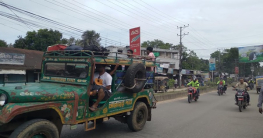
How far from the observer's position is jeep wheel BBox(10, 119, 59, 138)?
3.11 meters

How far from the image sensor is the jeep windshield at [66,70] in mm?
4539

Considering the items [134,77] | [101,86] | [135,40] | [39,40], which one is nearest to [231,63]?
[39,40]

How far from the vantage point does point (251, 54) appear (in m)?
40.7

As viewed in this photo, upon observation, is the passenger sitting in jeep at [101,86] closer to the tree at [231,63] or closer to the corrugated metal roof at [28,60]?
the corrugated metal roof at [28,60]

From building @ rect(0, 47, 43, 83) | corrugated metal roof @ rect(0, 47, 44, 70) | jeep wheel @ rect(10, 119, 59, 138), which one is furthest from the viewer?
corrugated metal roof @ rect(0, 47, 44, 70)

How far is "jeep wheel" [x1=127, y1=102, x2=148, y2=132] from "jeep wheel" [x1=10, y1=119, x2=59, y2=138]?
8.34 ft

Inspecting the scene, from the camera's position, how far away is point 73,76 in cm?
466

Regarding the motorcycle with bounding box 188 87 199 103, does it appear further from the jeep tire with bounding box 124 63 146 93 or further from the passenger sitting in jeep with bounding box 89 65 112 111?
the passenger sitting in jeep with bounding box 89 65 112 111

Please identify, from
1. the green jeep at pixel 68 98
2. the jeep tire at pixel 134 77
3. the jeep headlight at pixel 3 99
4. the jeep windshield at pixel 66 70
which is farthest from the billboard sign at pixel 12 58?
the jeep headlight at pixel 3 99

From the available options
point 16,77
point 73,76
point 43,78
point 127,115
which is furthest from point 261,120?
point 16,77

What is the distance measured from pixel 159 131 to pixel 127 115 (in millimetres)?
1060

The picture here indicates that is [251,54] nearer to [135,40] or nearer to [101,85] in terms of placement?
[135,40]

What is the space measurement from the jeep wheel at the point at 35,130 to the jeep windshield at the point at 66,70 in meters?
1.34

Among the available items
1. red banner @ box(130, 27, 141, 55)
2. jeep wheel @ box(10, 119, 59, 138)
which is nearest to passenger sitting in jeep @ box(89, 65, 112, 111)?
jeep wheel @ box(10, 119, 59, 138)
